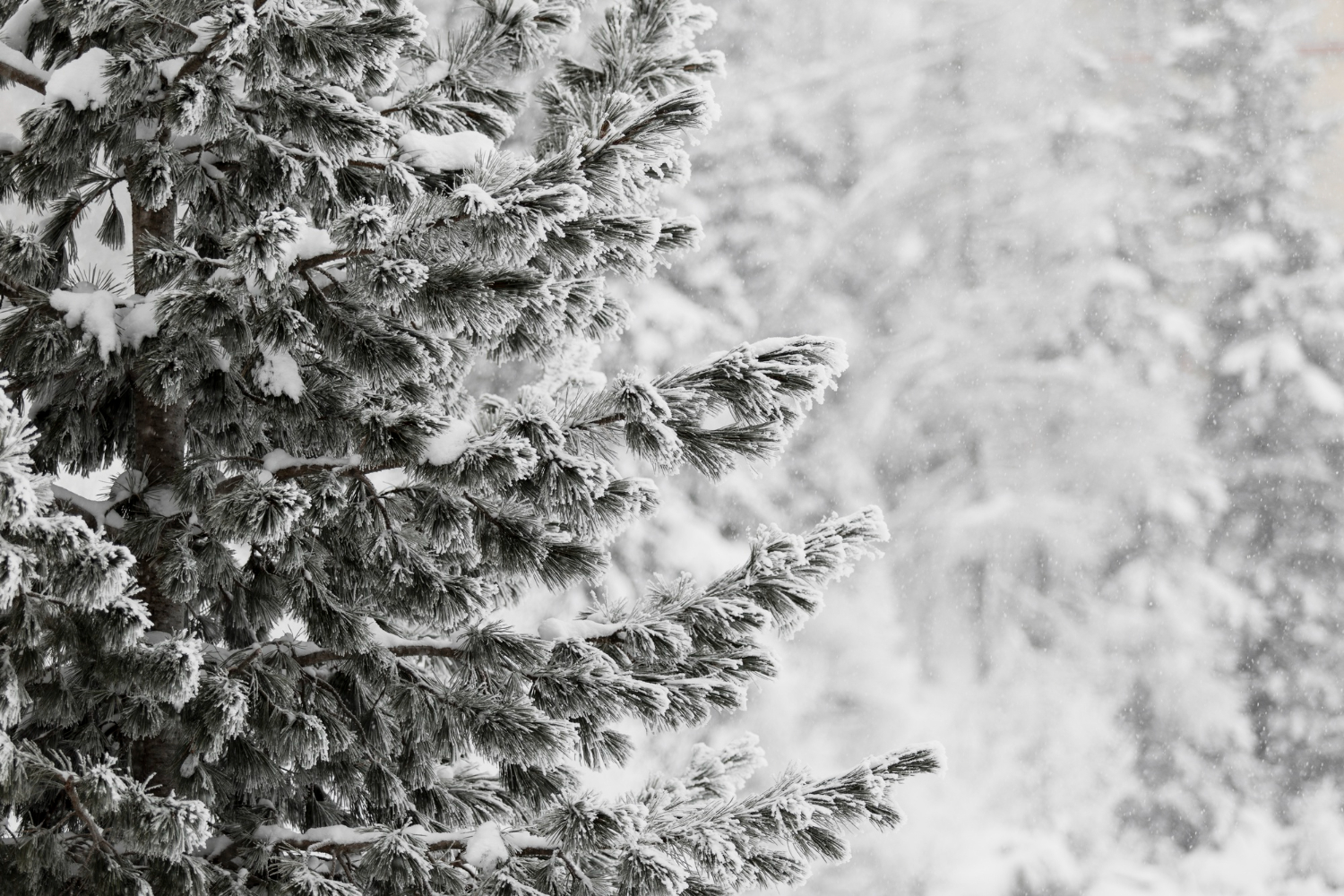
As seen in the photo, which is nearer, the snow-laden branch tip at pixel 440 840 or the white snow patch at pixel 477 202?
the white snow patch at pixel 477 202

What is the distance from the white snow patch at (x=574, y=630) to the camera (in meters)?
1.90

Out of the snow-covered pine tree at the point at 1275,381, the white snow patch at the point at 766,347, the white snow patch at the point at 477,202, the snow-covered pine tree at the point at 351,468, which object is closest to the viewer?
the white snow patch at the point at 477,202

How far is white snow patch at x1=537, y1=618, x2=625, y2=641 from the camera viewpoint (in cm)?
190

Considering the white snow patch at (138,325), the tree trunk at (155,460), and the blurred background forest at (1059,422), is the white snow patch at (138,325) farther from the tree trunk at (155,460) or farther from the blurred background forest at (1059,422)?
the blurred background forest at (1059,422)

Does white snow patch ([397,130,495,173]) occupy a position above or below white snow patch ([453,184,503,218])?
above

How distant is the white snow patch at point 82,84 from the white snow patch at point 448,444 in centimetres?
69

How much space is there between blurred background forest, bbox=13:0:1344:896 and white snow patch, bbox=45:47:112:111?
9.09m

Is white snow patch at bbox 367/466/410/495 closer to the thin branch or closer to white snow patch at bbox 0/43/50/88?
the thin branch

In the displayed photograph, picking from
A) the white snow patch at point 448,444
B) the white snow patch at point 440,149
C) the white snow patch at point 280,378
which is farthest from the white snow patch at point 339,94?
the white snow patch at point 448,444

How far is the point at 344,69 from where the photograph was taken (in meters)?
1.70

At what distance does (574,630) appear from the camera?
1.93m

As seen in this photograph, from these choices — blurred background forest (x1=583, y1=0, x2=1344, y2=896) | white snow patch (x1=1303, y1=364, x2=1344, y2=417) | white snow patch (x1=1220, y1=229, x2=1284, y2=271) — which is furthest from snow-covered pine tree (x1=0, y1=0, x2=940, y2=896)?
white snow patch (x1=1220, y1=229, x2=1284, y2=271)

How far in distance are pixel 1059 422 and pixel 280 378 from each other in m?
13.7

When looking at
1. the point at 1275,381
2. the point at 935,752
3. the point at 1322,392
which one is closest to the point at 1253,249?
the point at 1275,381
